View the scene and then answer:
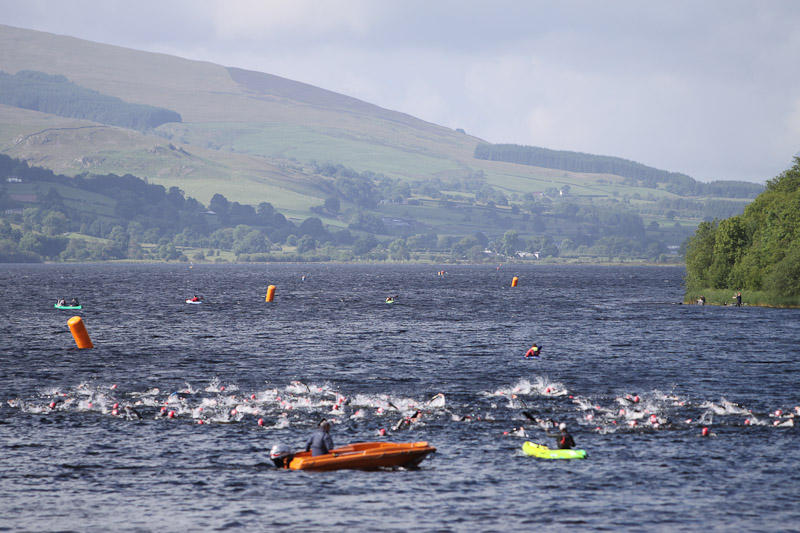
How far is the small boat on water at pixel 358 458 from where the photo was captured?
40.6 meters

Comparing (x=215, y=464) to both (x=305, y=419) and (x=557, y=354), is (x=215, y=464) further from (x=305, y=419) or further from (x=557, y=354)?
(x=557, y=354)

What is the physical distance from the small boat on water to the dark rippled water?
57 centimetres

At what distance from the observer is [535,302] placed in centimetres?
16250

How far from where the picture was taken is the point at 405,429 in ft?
160

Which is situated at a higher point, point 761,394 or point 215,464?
point 761,394

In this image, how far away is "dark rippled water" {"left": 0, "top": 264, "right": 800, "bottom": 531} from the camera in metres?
35.2

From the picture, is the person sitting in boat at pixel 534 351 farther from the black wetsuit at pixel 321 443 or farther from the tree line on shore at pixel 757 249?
the tree line on shore at pixel 757 249

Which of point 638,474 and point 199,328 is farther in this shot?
point 199,328

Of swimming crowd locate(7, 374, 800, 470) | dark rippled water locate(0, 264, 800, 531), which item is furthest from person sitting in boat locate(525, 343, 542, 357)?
swimming crowd locate(7, 374, 800, 470)

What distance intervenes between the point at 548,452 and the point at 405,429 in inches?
352

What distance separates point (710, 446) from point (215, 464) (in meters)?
24.1

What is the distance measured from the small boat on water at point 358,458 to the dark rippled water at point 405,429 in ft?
1.87

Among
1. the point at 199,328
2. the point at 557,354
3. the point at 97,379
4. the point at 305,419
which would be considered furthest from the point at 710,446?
the point at 199,328

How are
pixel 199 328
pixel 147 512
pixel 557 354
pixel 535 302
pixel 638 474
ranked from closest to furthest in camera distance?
1. pixel 147 512
2. pixel 638 474
3. pixel 557 354
4. pixel 199 328
5. pixel 535 302
